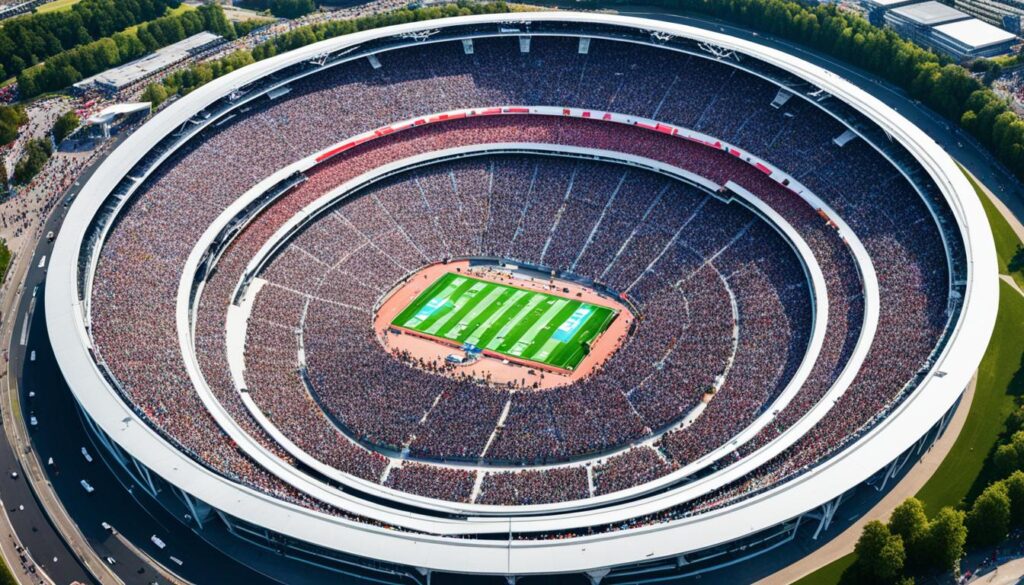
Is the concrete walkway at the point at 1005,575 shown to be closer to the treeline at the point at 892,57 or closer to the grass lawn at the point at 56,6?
the treeline at the point at 892,57

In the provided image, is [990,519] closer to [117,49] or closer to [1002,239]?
[1002,239]

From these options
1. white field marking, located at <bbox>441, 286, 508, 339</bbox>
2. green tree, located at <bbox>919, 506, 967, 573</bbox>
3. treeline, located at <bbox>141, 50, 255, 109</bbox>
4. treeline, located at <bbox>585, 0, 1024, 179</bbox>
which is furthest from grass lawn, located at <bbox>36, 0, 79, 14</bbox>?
green tree, located at <bbox>919, 506, 967, 573</bbox>

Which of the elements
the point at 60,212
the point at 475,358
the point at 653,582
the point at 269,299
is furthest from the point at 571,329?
the point at 60,212

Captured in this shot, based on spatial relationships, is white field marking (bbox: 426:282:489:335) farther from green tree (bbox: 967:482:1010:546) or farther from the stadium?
green tree (bbox: 967:482:1010:546)

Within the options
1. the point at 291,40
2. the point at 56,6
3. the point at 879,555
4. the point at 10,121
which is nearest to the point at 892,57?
the point at 291,40

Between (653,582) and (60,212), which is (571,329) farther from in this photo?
(60,212)

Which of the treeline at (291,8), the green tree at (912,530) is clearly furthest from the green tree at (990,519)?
the treeline at (291,8)
